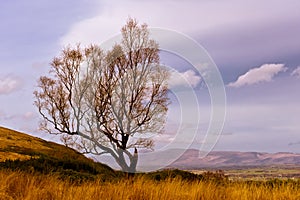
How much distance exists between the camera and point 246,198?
9.57m

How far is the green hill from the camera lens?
16.2 metres

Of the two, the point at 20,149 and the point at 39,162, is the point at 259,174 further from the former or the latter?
the point at 39,162

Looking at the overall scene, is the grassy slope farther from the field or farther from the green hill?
the field

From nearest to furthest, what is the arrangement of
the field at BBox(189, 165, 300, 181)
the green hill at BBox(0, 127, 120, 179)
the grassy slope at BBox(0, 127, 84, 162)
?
the field at BBox(189, 165, 300, 181) → the green hill at BBox(0, 127, 120, 179) → the grassy slope at BBox(0, 127, 84, 162)

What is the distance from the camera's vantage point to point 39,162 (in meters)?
18.2

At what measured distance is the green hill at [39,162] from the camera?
1620 centimetres

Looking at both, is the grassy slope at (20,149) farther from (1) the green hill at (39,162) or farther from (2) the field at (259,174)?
(2) the field at (259,174)

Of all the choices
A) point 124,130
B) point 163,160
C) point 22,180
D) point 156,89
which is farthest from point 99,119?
point 22,180

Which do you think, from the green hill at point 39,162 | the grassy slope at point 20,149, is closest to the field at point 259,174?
the green hill at point 39,162

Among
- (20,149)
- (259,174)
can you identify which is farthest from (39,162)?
(259,174)

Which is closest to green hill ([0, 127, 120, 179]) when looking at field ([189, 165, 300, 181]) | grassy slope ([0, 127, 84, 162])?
grassy slope ([0, 127, 84, 162])

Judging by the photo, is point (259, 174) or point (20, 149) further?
point (259, 174)

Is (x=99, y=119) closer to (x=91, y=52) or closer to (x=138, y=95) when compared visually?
(x=138, y=95)

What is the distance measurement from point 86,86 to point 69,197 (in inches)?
936
